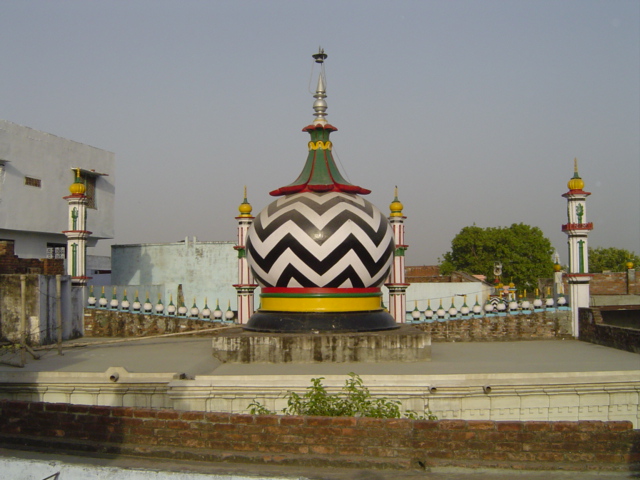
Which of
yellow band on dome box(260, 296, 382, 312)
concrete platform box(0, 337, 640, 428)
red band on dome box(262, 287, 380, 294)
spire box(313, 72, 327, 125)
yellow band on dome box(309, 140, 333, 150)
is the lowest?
concrete platform box(0, 337, 640, 428)

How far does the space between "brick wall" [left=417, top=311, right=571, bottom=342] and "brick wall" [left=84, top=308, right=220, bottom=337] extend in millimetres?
5744

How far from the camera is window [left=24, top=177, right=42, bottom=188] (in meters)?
21.6

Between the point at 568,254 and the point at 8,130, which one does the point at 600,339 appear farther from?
the point at 8,130

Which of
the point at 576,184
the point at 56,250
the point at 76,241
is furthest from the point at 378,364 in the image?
the point at 56,250

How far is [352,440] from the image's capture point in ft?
19.7

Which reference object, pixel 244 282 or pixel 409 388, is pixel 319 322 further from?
pixel 244 282

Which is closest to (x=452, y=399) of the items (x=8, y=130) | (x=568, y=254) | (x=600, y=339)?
(x=600, y=339)

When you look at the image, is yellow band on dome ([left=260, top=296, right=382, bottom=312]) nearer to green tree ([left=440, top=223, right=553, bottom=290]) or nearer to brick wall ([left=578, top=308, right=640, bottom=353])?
brick wall ([left=578, top=308, right=640, bottom=353])

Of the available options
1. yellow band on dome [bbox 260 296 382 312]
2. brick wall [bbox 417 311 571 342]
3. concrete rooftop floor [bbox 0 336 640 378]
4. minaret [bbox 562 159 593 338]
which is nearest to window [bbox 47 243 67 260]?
concrete rooftop floor [bbox 0 336 640 378]

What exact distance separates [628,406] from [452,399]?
2631mm

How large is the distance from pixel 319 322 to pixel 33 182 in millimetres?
14100

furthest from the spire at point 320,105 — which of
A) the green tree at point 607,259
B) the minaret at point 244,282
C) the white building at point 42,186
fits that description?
the green tree at point 607,259

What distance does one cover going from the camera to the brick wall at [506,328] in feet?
50.7

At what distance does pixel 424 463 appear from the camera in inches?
229
